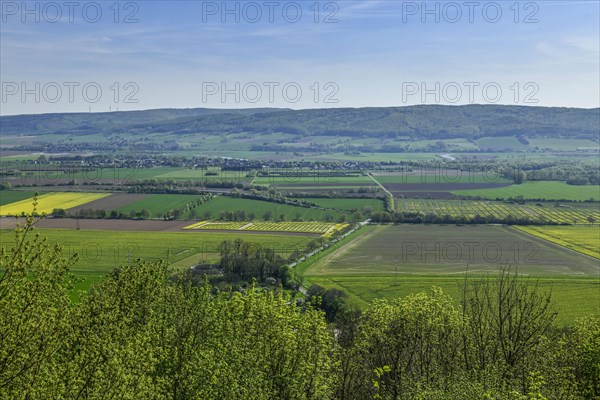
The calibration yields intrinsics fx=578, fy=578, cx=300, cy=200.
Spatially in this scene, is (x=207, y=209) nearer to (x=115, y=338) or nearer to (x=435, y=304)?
(x=435, y=304)

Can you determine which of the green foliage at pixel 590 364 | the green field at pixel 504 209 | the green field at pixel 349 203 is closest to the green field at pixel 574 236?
the green field at pixel 504 209

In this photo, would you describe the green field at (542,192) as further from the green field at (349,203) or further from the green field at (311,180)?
the green field at (311,180)

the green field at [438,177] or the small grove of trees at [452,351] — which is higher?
the green field at [438,177]

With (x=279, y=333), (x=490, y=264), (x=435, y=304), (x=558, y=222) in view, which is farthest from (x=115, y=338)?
(x=558, y=222)

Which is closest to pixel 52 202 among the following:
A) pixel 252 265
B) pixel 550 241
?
pixel 252 265

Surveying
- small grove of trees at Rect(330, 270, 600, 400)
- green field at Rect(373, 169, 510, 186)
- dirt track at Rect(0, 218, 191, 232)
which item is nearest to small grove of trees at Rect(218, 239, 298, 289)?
dirt track at Rect(0, 218, 191, 232)

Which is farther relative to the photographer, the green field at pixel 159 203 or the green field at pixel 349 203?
the green field at pixel 349 203

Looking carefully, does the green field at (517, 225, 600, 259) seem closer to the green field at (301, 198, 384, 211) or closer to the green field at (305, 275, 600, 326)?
the green field at (305, 275, 600, 326)
